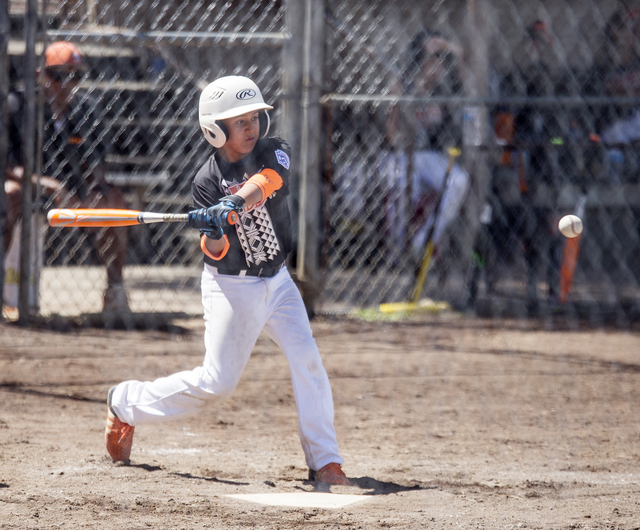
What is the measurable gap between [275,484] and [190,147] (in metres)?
7.21

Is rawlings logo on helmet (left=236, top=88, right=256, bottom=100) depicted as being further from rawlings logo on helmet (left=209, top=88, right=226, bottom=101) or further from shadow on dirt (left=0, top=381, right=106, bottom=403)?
shadow on dirt (left=0, top=381, right=106, bottom=403)

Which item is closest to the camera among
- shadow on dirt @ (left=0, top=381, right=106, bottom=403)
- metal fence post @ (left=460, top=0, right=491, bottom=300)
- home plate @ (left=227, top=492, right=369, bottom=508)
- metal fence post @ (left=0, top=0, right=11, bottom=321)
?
home plate @ (left=227, top=492, right=369, bottom=508)

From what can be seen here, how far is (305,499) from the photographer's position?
3.21 metres

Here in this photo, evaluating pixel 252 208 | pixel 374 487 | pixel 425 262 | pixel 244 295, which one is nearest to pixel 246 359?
pixel 244 295

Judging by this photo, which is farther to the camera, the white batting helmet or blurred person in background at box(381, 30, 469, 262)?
blurred person in background at box(381, 30, 469, 262)

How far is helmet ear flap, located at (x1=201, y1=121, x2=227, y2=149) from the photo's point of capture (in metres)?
3.43

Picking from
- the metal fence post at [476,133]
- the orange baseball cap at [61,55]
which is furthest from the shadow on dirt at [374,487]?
the orange baseball cap at [61,55]

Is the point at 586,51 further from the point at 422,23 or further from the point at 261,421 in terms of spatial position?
the point at 261,421

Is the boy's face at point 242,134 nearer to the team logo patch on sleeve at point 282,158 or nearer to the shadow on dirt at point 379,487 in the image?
the team logo patch on sleeve at point 282,158

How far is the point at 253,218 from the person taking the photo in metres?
3.50

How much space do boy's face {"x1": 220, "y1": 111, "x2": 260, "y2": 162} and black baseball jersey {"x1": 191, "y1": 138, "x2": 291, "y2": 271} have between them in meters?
0.04

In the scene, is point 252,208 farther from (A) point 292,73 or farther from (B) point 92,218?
(A) point 292,73

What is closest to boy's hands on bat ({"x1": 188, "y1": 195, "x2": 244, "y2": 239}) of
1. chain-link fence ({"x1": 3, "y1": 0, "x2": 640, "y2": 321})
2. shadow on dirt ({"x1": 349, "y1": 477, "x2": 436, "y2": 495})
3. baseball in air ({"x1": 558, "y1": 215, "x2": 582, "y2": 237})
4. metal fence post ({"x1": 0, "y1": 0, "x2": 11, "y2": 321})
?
shadow on dirt ({"x1": 349, "y1": 477, "x2": 436, "y2": 495})

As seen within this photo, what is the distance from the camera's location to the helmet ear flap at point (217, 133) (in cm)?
343
